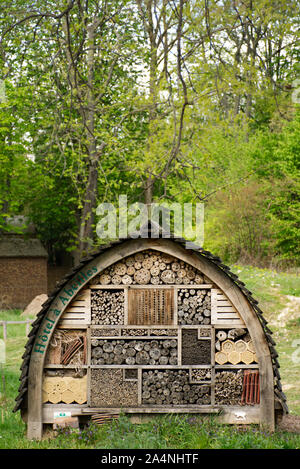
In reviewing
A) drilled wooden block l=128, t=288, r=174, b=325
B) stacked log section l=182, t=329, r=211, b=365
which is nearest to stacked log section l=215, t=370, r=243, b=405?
stacked log section l=182, t=329, r=211, b=365

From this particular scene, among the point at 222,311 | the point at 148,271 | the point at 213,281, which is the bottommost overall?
the point at 222,311

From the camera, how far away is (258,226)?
72.7 feet

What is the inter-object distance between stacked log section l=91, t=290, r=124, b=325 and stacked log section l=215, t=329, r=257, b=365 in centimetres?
113

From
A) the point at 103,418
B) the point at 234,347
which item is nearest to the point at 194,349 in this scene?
the point at 234,347

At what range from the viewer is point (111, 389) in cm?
605

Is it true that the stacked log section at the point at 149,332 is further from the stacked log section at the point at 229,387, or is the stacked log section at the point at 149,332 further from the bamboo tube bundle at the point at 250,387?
the bamboo tube bundle at the point at 250,387

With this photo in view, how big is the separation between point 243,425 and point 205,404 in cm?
46

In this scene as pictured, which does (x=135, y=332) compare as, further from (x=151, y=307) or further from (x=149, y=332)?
(x=151, y=307)

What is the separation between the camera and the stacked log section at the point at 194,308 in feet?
20.0

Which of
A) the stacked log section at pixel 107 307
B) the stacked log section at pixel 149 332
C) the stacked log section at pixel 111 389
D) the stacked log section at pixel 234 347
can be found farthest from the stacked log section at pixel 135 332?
the stacked log section at pixel 234 347

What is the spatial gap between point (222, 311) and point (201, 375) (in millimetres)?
746

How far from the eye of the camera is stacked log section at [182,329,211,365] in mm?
6078

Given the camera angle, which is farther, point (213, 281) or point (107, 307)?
point (107, 307)

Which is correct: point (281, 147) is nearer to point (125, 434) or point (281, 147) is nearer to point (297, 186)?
point (297, 186)
